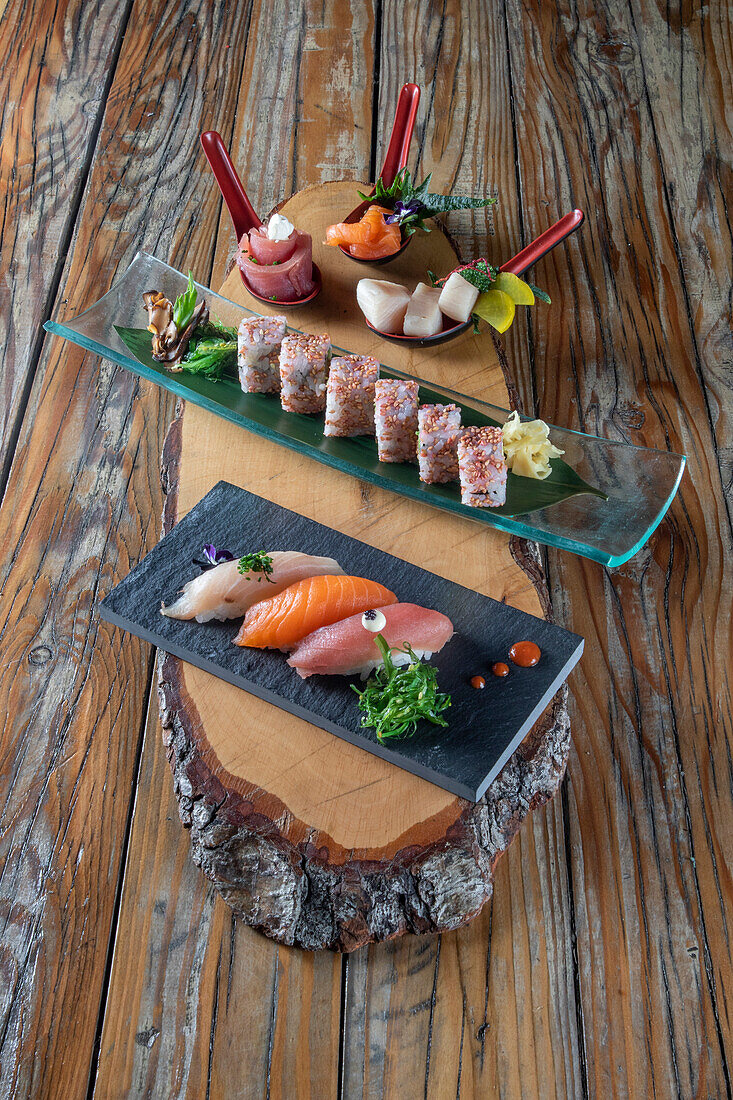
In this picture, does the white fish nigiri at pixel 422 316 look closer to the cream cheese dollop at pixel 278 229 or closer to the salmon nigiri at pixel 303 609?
the cream cheese dollop at pixel 278 229

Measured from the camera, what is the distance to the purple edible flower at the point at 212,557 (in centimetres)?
275

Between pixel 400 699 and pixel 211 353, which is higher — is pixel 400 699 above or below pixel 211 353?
below

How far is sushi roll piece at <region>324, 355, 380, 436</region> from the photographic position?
3008 mm

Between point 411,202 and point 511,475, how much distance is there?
3.82 ft

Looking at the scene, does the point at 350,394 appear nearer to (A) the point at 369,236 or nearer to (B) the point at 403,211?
(A) the point at 369,236

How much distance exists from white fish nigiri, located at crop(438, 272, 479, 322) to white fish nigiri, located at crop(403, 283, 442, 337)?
0.03 metres

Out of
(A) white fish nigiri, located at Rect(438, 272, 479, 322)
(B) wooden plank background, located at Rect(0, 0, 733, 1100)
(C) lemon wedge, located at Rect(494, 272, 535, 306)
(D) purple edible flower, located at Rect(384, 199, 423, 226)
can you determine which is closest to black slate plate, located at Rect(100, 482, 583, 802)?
(B) wooden plank background, located at Rect(0, 0, 733, 1100)

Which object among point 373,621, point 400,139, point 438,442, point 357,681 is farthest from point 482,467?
point 400,139

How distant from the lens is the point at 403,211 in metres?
3.49

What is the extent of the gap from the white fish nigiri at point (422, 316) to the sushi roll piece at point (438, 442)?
0.45m

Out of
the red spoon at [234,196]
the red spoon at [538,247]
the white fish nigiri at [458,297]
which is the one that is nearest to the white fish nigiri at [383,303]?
the red spoon at [538,247]

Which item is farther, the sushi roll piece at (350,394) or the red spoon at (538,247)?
the red spoon at (538,247)

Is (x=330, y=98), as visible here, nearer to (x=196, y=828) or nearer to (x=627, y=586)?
(x=627, y=586)

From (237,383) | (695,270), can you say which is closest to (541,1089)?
(237,383)
